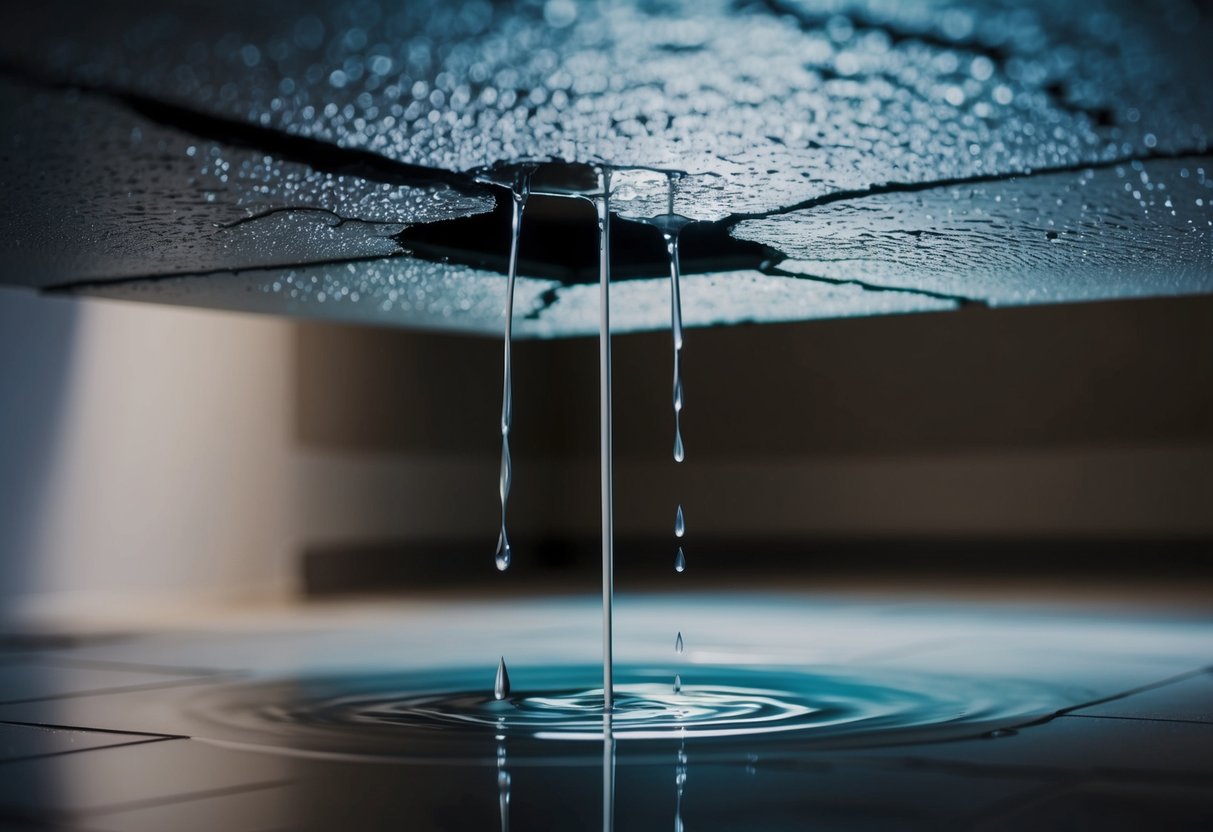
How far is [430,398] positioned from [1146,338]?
2.42 m

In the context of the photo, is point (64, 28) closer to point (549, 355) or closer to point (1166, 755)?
point (1166, 755)

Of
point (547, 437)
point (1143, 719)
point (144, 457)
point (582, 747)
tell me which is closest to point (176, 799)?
point (582, 747)

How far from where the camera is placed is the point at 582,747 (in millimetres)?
1436

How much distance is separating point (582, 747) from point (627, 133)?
0.58 m

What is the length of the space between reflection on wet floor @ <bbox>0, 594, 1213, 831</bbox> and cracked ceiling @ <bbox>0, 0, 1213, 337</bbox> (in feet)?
1.73

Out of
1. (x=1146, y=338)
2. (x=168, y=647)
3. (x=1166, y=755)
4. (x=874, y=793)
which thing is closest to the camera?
(x=874, y=793)

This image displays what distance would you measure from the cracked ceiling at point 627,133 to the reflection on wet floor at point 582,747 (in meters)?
0.53

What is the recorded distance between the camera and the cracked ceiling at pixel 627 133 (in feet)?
3.14

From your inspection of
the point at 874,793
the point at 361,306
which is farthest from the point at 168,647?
the point at 874,793

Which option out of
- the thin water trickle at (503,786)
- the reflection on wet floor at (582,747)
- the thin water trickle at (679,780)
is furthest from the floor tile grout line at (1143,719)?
the thin water trickle at (503,786)

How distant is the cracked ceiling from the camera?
96cm

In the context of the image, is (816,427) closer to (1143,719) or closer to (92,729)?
(1143,719)

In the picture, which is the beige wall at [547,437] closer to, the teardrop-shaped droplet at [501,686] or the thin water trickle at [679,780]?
the teardrop-shaped droplet at [501,686]

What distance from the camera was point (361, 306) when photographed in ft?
7.92
